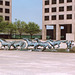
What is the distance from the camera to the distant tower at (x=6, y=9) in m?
88.2

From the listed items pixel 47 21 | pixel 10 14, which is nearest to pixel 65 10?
pixel 47 21

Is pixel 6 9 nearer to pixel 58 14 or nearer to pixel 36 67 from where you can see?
pixel 58 14

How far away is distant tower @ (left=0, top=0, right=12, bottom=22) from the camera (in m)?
88.2

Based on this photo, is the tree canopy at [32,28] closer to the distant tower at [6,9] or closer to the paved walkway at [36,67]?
the distant tower at [6,9]

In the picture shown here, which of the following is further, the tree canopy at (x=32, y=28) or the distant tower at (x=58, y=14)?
the tree canopy at (x=32, y=28)

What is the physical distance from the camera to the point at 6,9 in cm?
8975

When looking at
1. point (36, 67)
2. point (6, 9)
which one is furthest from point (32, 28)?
point (36, 67)

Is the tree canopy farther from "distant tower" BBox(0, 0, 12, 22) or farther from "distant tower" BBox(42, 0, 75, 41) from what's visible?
"distant tower" BBox(42, 0, 75, 41)

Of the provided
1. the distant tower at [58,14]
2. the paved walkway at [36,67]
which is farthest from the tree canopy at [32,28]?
the paved walkway at [36,67]

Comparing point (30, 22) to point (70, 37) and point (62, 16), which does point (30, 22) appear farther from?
point (70, 37)

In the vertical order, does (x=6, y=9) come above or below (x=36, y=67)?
above

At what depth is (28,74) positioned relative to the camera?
8.55 m

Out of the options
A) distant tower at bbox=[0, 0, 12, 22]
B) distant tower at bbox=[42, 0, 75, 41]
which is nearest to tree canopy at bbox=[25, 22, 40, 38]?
A: distant tower at bbox=[0, 0, 12, 22]

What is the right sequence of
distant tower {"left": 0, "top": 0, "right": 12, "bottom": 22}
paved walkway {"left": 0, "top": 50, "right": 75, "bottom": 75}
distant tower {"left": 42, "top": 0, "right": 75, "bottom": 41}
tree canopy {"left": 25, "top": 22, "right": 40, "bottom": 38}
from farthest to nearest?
tree canopy {"left": 25, "top": 22, "right": 40, "bottom": 38}
distant tower {"left": 0, "top": 0, "right": 12, "bottom": 22}
distant tower {"left": 42, "top": 0, "right": 75, "bottom": 41}
paved walkway {"left": 0, "top": 50, "right": 75, "bottom": 75}
